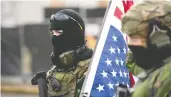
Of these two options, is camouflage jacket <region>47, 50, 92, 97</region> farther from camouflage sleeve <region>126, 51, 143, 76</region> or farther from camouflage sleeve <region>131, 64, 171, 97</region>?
camouflage sleeve <region>131, 64, 171, 97</region>

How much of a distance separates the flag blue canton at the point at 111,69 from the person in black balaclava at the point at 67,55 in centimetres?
51

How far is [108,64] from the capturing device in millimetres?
3328

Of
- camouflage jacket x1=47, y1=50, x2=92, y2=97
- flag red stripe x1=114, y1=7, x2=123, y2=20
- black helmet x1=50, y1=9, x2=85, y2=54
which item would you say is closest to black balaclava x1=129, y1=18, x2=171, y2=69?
flag red stripe x1=114, y1=7, x2=123, y2=20

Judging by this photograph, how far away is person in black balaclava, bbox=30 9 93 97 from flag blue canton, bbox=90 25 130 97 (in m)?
0.51

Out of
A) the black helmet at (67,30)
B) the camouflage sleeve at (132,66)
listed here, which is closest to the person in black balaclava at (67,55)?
the black helmet at (67,30)

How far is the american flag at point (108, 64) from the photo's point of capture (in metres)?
3.26

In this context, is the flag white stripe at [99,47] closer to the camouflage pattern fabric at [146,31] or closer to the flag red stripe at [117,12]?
the flag red stripe at [117,12]

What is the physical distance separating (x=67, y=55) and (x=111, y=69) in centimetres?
68

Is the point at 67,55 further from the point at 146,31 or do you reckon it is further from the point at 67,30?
the point at 146,31

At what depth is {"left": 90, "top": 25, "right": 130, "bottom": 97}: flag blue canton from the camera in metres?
3.26

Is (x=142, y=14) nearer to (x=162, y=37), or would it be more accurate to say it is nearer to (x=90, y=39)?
(x=162, y=37)

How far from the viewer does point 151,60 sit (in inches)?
96.4

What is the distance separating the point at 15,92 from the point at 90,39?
7.43 ft

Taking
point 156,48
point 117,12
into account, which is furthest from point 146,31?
point 117,12
